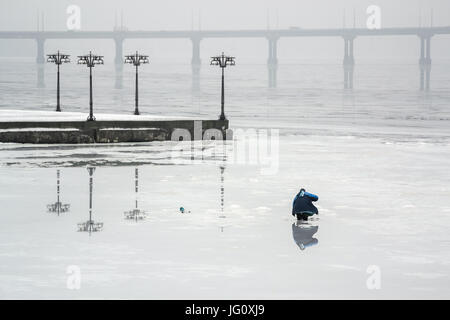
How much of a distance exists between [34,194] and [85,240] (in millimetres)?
6853

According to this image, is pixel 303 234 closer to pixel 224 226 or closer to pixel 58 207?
pixel 224 226


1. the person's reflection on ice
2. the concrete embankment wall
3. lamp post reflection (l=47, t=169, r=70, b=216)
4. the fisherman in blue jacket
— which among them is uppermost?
the concrete embankment wall

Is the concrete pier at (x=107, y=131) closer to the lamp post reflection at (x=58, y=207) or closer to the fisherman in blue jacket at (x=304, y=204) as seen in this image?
the lamp post reflection at (x=58, y=207)

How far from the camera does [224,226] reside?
21.3 meters

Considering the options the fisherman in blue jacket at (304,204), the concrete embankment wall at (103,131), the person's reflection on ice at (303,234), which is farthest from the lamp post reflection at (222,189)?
the concrete embankment wall at (103,131)

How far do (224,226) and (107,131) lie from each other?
74.5ft

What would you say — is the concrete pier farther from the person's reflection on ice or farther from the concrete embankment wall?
the person's reflection on ice

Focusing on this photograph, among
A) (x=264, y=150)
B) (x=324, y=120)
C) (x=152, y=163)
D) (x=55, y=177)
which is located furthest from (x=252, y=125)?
(x=55, y=177)

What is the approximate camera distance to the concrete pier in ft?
137

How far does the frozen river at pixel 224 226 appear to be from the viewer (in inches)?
623

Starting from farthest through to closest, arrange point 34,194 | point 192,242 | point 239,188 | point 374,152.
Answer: point 374,152, point 239,188, point 34,194, point 192,242

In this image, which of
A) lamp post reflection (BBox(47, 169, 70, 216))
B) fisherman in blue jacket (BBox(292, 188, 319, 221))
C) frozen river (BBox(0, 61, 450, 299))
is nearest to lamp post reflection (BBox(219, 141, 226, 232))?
frozen river (BBox(0, 61, 450, 299))

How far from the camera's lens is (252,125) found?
61.8 m
